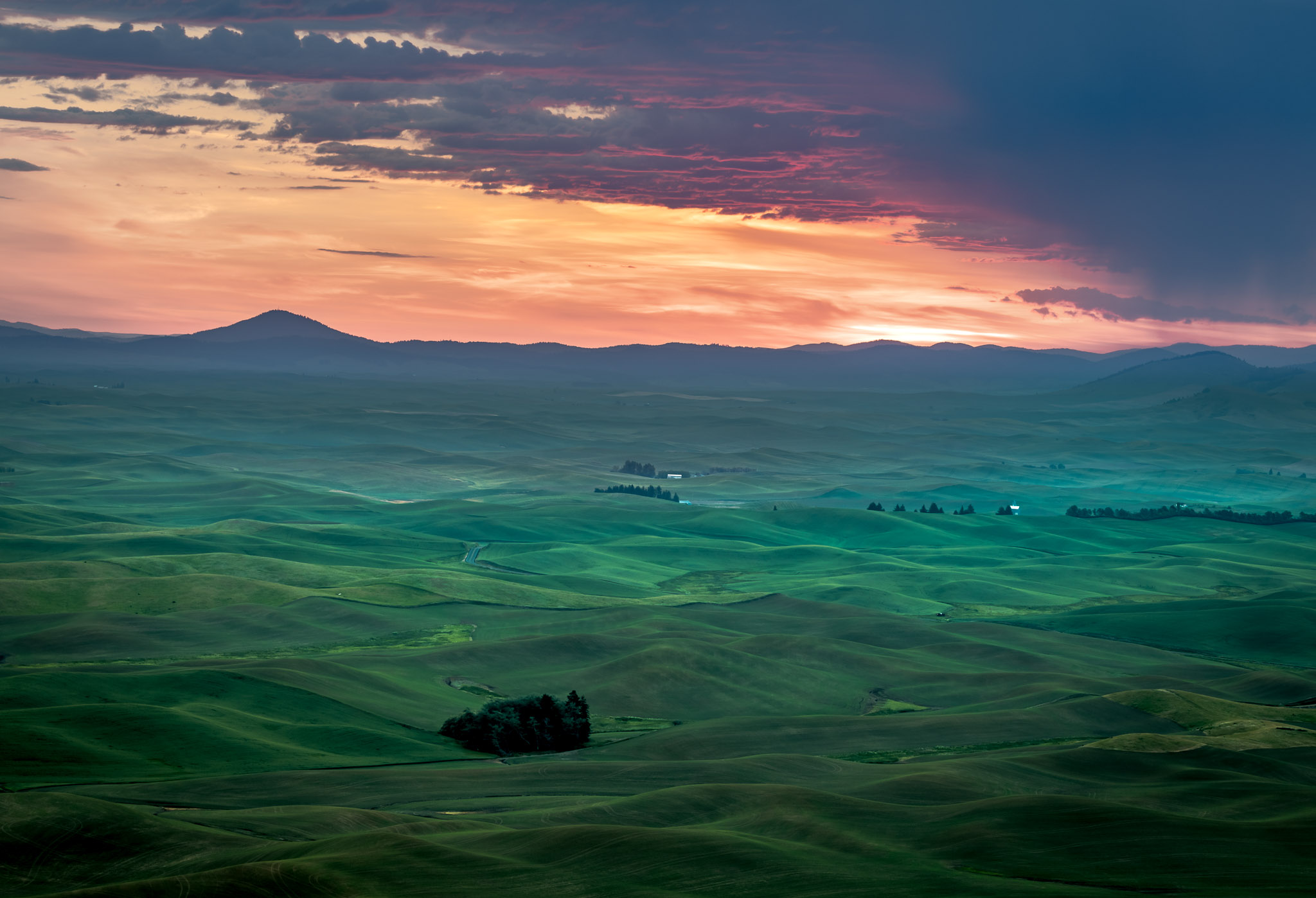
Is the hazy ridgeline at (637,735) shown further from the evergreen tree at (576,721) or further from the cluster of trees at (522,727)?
the cluster of trees at (522,727)

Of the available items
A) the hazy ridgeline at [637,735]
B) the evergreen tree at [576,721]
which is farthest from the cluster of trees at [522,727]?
the hazy ridgeline at [637,735]

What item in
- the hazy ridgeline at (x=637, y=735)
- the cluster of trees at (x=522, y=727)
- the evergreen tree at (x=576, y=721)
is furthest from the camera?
the evergreen tree at (x=576, y=721)

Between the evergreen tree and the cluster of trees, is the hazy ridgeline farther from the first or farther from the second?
the cluster of trees

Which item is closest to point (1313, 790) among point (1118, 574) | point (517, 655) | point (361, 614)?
point (517, 655)

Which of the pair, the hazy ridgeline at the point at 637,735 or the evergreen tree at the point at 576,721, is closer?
the hazy ridgeline at the point at 637,735

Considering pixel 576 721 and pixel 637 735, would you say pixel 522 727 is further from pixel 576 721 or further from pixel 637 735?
pixel 637 735

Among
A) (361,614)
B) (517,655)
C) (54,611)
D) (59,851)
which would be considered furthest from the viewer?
(361,614)

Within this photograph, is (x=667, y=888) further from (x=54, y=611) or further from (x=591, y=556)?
(x=591, y=556)

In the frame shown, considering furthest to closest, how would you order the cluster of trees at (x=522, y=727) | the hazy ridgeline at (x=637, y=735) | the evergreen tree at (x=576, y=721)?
the evergreen tree at (x=576, y=721)
the cluster of trees at (x=522, y=727)
the hazy ridgeline at (x=637, y=735)

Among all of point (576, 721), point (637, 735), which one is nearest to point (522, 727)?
point (576, 721)
